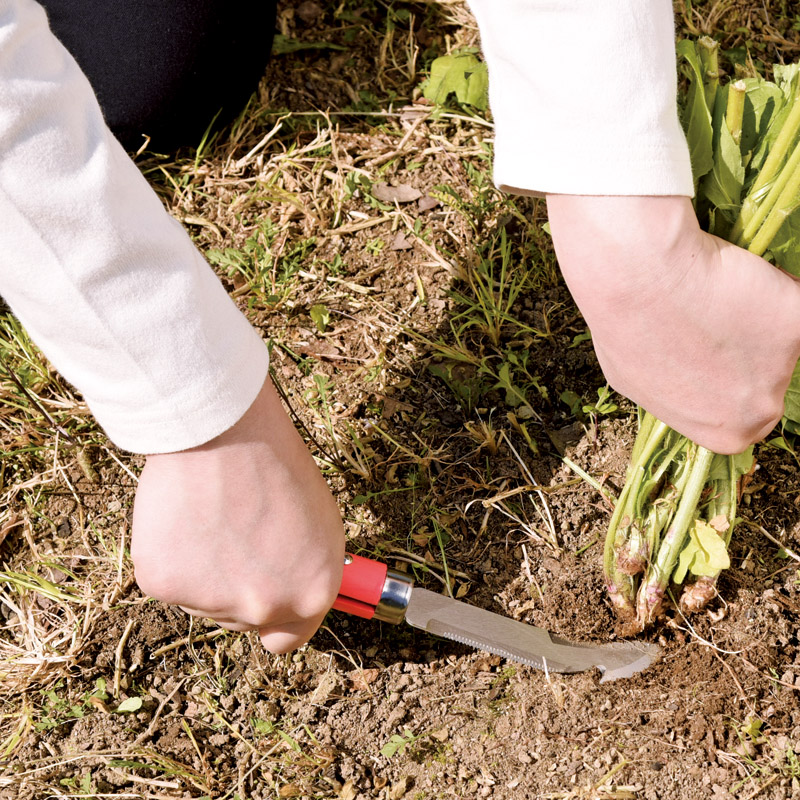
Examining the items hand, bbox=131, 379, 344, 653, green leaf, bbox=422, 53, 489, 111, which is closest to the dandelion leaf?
hand, bbox=131, 379, 344, 653

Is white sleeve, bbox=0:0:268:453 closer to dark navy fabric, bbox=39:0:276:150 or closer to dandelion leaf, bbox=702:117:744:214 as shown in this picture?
dandelion leaf, bbox=702:117:744:214

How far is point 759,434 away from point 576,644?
0.44m

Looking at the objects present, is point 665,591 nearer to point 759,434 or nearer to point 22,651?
point 759,434

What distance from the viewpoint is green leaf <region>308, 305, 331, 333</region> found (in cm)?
146

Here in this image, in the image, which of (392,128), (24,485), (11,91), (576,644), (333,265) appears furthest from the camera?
(392,128)

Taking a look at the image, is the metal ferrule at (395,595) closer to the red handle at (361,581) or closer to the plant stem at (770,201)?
the red handle at (361,581)

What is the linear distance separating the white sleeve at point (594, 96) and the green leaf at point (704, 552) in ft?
1.73

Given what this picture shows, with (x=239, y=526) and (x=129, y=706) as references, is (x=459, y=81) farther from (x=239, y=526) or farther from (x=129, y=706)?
(x=129, y=706)

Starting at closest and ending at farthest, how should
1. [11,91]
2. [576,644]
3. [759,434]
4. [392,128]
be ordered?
[11,91] < [759,434] < [576,644] < [392,128]

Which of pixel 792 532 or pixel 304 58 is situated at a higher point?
pixel 304 58

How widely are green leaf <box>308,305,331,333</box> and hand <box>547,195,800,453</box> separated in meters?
0.67

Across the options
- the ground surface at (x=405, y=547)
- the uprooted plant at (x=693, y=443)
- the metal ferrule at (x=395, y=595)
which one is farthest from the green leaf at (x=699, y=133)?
the metal ferrule at (x=395, y=595)

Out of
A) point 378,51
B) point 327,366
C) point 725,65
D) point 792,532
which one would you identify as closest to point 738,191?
point 792,532

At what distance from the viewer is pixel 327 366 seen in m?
1.45
